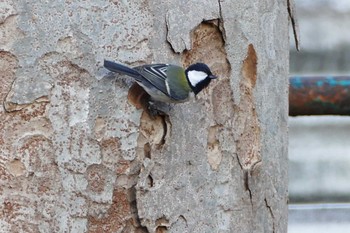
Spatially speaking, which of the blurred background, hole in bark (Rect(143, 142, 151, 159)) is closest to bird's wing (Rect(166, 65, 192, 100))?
hole in bark (Rect(143, 142, 151, 159))

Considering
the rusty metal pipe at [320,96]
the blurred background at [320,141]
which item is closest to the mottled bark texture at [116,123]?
the rusty metal pipe at [320,96]

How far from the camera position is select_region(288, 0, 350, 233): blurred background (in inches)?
153

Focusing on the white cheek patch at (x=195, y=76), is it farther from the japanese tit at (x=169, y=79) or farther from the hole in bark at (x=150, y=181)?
the hole in bark at (x=150, y=181)

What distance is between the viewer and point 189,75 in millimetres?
1750

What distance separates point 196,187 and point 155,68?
20 cm

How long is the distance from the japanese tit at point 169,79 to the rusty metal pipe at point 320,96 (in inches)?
28.3

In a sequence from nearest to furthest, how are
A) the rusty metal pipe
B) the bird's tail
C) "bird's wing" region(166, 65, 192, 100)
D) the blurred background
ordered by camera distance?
the bird's tail, "bird's wing" region(166, 65, 192, 100), the rusty metal pipe, the blurred background

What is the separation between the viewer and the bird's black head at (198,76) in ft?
5.55

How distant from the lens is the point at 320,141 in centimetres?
396

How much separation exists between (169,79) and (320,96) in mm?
785

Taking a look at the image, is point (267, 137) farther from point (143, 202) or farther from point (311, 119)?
point (311, 119)

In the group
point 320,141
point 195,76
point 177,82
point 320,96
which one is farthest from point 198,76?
point 320,141

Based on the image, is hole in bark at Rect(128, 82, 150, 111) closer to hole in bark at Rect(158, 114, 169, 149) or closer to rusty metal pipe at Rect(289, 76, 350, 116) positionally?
hole in bark at Rect(158, 114, 169, 149)

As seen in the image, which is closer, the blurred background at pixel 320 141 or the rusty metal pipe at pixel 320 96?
the rusty metal pipe at pixel 320 96
